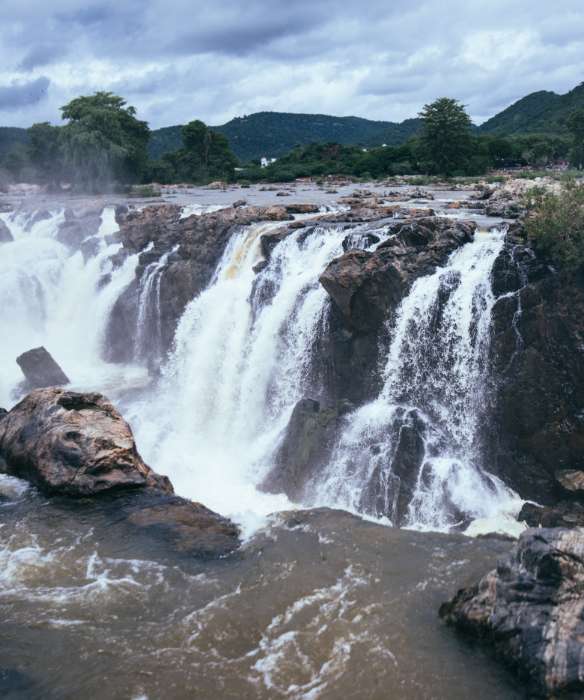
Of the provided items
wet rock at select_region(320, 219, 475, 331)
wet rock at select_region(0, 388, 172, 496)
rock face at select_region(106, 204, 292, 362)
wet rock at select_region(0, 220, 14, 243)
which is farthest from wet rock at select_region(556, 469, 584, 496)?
wet rock at select_region(0, 220, 14, 243)

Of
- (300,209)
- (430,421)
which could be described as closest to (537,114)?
(300,209)

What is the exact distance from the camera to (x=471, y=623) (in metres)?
7.86

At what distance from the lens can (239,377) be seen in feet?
56.8

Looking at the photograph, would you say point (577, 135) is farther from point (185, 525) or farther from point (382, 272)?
point (185, 525)

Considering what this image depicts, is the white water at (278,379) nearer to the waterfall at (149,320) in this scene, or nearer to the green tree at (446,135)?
the waterfall at (149,320)

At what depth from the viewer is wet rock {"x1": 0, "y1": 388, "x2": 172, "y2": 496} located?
37.9 feet

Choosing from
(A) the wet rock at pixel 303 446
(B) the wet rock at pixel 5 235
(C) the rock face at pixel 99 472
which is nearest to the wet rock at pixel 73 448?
(C) the rock face at pixel 99 472

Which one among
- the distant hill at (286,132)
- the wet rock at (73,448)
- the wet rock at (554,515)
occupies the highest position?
the distant hill at (286,132)

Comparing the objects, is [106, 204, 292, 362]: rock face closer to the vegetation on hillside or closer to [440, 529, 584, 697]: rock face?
[440, 529, 584, 697]: rock face

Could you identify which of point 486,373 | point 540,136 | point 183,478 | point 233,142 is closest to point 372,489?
point 486,373

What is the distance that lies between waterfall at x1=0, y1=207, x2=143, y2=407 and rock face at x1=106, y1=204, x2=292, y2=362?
659 millimetres

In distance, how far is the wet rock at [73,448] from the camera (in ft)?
37.9

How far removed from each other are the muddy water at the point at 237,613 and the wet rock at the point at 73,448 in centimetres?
46

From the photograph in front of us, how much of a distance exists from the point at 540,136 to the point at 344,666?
190 feet
